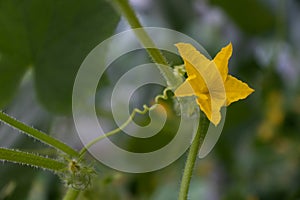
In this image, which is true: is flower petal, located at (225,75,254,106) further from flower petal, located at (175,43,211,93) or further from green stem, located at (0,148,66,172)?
green stem, located at (0,148,66,172)

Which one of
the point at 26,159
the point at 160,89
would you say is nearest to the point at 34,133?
the point at 26,159

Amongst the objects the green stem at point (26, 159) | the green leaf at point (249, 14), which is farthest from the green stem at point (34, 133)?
the green leaf at point (249, 14)

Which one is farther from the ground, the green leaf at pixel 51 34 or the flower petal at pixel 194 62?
the green leaf at pixel 51 34

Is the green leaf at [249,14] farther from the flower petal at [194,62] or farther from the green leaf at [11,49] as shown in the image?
the flower petal at [194,62]

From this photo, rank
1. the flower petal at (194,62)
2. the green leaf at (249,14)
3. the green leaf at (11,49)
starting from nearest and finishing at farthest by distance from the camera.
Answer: the flower petal at (194,62)
the green leaf at (11,49)
the green leaf at (249,14)

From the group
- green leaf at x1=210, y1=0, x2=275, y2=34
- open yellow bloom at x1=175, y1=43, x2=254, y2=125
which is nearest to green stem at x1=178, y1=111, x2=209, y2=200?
open yellow bloom at x1=175, y1=43, x2=254, y2=125

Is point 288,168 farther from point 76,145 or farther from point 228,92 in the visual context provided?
point 228,92

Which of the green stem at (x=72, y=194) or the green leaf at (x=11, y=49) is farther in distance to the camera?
the green leaf at (x=11, y=49)
